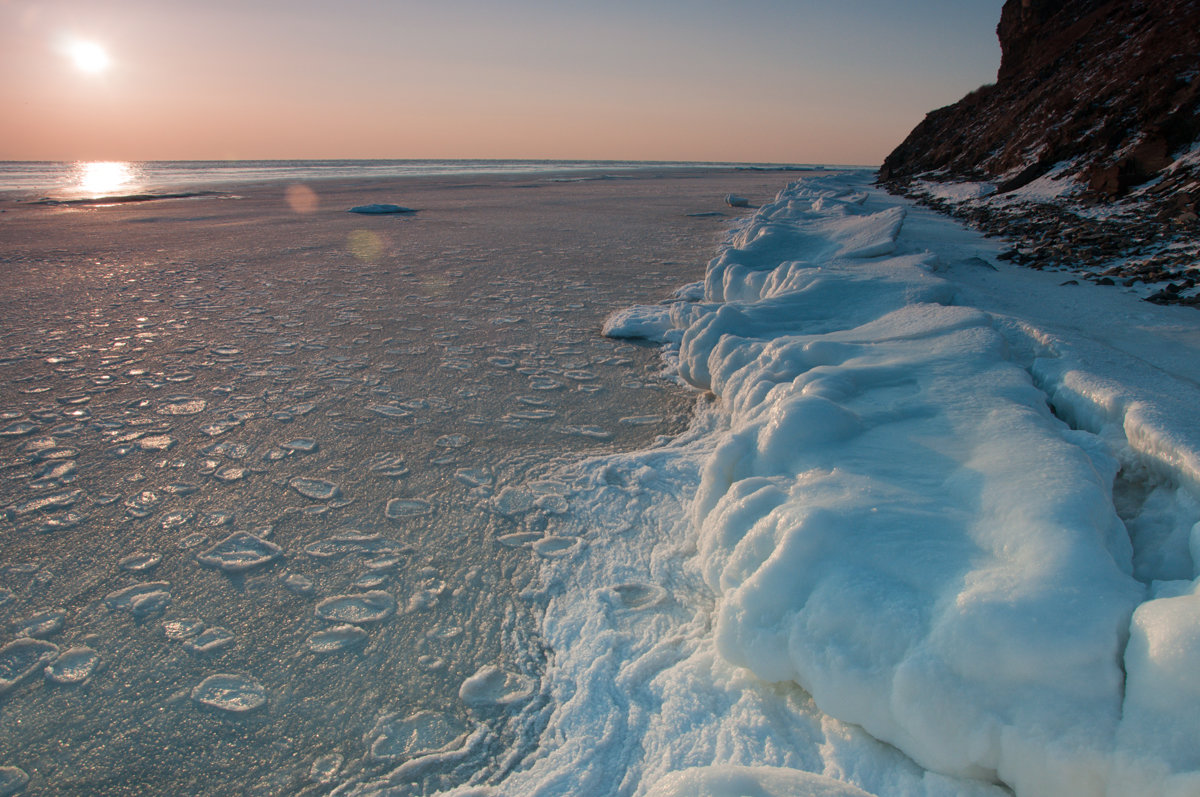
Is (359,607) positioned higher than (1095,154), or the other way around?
(1095,154)

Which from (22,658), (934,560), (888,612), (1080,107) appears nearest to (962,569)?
(934,560)

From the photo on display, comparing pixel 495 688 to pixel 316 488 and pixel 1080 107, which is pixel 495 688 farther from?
pixel 1080 107

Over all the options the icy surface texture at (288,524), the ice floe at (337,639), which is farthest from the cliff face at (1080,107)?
the ice floe at (337,639)

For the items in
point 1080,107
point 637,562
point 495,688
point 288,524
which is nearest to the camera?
point 495,688

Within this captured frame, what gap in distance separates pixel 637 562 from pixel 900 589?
0.85 meters

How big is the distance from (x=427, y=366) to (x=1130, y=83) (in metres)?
12.6

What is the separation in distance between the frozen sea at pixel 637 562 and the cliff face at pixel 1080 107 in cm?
518

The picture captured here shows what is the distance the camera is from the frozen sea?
1.18 m

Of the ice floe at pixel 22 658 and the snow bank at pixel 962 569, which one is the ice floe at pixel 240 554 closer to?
the ice floe at pixel 22 658

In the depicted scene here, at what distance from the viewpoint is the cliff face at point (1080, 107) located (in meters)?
7.07

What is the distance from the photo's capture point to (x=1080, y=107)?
10828mm

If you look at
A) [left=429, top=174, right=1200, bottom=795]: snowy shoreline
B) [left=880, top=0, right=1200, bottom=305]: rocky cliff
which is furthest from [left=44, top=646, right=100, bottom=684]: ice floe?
[left=880, top=0, right=1200, bottom=305]: rocky cliff

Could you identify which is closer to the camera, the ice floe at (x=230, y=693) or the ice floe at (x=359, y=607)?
the ice floe at (x=230, y=693)

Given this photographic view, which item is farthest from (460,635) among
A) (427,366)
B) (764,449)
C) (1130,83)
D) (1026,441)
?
(1130,83)
